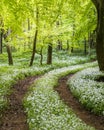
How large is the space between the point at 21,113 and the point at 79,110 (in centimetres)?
347

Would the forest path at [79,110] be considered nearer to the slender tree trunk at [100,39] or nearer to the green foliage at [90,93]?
the green foliage at [90,93]

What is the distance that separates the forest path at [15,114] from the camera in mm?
12268

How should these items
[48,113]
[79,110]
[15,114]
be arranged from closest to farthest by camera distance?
[48,113]
[15,114]
[79,110]

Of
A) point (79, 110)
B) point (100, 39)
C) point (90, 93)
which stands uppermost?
point (100, 39)

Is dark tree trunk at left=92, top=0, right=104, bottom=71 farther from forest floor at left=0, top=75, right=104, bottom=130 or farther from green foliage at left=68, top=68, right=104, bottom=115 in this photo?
forest floor at left=0, top=75, right=104, bottom=130

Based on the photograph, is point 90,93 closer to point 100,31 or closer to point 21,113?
point 21,113

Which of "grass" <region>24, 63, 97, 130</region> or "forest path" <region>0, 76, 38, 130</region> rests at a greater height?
"grass" <region>24, 63, 97, 130</region>

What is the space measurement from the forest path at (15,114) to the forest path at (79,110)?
9.39 ft

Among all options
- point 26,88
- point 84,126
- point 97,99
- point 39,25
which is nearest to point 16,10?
point 26,88

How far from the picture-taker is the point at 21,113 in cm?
1410

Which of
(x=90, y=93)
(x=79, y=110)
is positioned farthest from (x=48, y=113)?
(x=90, y=93)

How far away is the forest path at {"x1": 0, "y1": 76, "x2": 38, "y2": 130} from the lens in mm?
12268

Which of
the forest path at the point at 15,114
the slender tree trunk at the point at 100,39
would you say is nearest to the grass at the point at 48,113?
the forest path at the point at 15,114

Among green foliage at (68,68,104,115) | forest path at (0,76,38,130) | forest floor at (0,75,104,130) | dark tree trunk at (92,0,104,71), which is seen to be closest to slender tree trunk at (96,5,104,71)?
dark tree trunk at (92,0,104,71)
